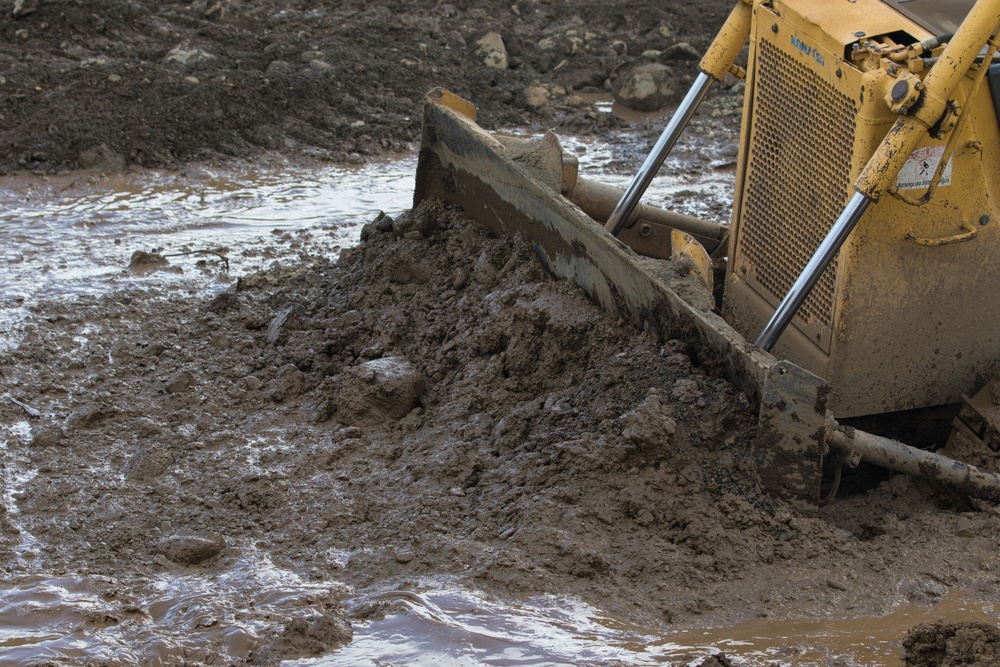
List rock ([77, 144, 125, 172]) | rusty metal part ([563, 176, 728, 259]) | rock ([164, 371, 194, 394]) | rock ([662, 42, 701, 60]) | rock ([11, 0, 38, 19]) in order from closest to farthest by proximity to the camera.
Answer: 1. rock ([164, 371, 194, 394])
2. rusty metal part ([563, 176, 728, 259])
3. rock ([77, 144, 125, 172])
4. rock ([11, 0, 38, 19])
5. rock ([662, 42, 701, 60])

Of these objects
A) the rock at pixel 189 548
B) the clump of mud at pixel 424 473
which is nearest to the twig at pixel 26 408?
the clump of mud at pixel 424 473

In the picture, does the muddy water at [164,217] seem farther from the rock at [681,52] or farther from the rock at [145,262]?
the rock at [681,52]

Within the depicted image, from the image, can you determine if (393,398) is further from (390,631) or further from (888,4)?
(888,4)

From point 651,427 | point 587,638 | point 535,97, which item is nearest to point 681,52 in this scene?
point 535,97

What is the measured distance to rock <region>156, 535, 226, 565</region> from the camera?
3.47m

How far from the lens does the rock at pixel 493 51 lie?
9.84 meters

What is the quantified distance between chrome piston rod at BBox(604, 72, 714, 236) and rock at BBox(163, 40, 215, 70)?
5215mm

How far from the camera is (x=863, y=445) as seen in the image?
3465mm

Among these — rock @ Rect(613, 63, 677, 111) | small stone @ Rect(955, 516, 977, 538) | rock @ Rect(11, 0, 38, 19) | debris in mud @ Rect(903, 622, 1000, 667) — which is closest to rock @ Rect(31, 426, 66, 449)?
debris in mud @ Rect(903, 622, 1000, 667)

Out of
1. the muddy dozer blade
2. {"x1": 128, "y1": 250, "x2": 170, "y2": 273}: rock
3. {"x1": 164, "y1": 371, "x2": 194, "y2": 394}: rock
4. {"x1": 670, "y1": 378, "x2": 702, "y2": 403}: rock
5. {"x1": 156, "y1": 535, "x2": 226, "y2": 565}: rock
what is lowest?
{"x1": 156, "y1": 535, "x2": 226, "y2": 565}: rock

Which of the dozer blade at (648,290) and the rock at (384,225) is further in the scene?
the rock at (384,225)

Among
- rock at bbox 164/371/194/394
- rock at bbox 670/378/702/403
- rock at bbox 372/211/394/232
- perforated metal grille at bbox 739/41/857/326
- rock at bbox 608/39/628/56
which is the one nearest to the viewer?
rock at bbox 670/378/702/403

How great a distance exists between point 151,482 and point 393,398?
37.1 inches

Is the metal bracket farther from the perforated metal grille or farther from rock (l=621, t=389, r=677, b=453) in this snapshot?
the perforated metal grille
